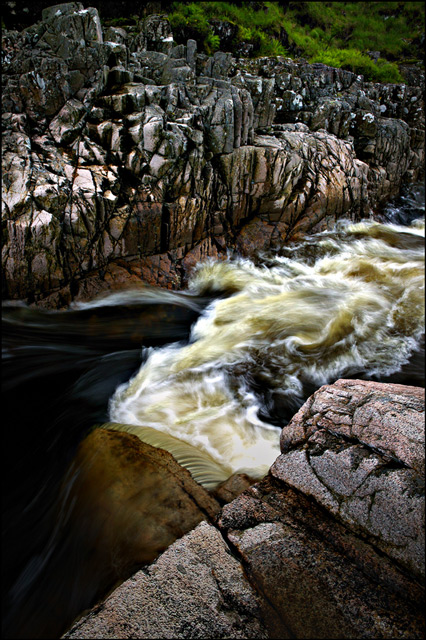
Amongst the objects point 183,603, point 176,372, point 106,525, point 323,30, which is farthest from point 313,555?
point 323,30

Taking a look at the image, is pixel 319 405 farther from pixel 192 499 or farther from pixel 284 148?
pixel 284 148

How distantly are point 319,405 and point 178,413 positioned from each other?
2.24m

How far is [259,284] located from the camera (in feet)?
27.9

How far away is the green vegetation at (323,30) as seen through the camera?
607 inches

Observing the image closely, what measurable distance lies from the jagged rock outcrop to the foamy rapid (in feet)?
3.13

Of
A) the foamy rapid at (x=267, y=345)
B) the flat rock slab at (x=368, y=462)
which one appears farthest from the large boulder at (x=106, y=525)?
the flat rock slab at (x=368, y=462)

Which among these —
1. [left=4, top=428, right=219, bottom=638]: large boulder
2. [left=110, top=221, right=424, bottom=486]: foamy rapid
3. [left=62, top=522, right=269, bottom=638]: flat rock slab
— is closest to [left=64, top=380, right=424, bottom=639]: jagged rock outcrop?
[left=62, top=522, right=269, bottom=638]: flat rock slab

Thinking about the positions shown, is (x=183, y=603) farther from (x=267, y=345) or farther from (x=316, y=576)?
(x=267, y=345)

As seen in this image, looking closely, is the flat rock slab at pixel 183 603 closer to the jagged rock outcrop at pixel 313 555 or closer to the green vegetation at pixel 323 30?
the jagged rock outcrop at pixel 313 555

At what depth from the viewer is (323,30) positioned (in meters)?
21.1

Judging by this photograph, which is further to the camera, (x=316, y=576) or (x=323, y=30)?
(x=323, y=30)

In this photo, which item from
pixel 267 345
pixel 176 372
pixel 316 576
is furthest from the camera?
pixel 267 345

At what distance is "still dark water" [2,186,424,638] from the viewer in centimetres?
311

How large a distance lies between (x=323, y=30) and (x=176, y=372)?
26.2 metres
